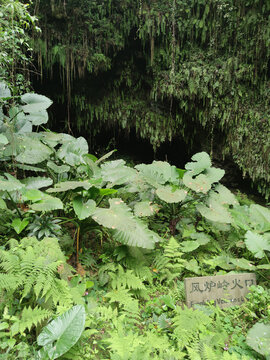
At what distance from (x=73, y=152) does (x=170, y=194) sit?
1326mm

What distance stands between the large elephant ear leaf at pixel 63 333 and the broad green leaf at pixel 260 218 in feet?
7.09

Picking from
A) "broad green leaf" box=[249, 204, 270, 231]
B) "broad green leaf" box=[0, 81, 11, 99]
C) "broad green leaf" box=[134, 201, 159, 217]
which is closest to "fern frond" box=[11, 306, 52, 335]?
"broad green leaf" box=[134, 201, 159, 217]

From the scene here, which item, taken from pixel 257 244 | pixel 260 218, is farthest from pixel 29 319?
pixel 260 218

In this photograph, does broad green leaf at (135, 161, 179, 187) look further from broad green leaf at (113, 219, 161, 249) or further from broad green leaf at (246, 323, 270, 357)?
broad green leaf at (246, 323, 270, 357)

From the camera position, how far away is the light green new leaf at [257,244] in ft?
7.34

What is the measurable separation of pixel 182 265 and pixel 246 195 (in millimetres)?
3093

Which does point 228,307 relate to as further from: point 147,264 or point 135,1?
point 135,1

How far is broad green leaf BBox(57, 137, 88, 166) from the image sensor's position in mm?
2824

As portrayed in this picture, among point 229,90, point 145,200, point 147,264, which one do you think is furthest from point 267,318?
point 229,90

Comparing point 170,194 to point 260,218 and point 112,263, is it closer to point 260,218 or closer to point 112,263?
point 112,263

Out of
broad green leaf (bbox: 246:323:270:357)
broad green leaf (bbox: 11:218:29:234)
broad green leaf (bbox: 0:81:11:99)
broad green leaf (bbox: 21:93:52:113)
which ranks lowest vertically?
Answer: broad green leaf (bbox: 246:323:270:357)

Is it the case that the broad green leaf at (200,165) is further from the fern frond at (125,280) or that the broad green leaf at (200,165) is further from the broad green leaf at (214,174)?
the fern frond at (125,280)

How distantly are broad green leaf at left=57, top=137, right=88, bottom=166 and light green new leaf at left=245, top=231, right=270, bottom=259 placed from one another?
78.9 inches

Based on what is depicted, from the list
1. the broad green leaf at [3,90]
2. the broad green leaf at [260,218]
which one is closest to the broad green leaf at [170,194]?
the broad green leaf at [260,218]
